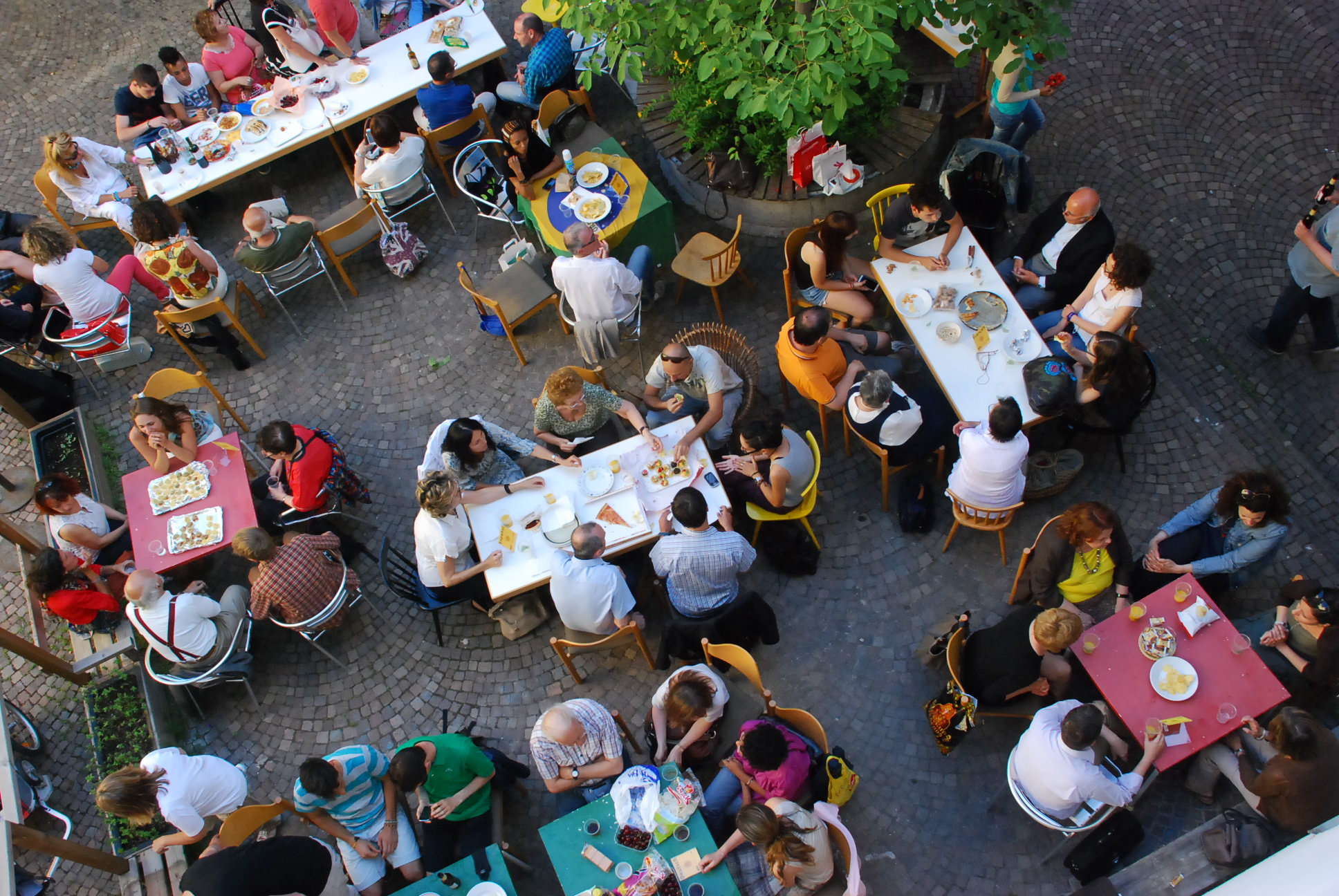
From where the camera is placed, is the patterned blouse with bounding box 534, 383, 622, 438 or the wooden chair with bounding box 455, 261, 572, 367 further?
the wooden chair with bounding box 455, 261, 572, 367

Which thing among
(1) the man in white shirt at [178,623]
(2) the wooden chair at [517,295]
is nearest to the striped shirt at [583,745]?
(1) the man in white shirt at [178,623]

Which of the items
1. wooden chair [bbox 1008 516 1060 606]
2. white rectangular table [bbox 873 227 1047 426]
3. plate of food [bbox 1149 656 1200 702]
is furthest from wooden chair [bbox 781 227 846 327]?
plate of food [bbox 1149 656 1200 702]

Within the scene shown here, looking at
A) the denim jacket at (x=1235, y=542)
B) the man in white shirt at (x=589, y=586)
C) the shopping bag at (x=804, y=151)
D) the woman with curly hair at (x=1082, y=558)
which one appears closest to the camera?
the woman with curly hair at (x=1082, y=558)

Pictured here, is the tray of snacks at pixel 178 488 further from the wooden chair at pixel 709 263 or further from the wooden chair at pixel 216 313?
the wooden chair at pixel 709 263

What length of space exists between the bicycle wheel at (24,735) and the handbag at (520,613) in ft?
12.6

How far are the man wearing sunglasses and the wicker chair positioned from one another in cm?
7

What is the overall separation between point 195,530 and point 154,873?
8.25ft

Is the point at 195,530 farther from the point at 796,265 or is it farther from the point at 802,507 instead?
the point at 796,265

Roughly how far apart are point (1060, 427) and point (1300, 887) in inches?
141

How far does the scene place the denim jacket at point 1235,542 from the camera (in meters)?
5.70

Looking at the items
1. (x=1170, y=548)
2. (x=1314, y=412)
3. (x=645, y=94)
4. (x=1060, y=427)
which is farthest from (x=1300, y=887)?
(x=645, y=94)

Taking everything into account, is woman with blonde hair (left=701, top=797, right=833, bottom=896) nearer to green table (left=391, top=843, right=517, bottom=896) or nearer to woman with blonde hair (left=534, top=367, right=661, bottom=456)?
green table (left=391, top=843, right=517, bottom=896)

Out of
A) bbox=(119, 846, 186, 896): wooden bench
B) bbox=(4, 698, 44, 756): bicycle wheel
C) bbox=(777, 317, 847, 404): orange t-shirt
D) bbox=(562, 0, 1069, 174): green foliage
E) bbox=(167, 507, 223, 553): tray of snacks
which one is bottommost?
bbox=(119, 846, 186, 896): wooden bench

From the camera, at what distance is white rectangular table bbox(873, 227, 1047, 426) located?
6.63 m
